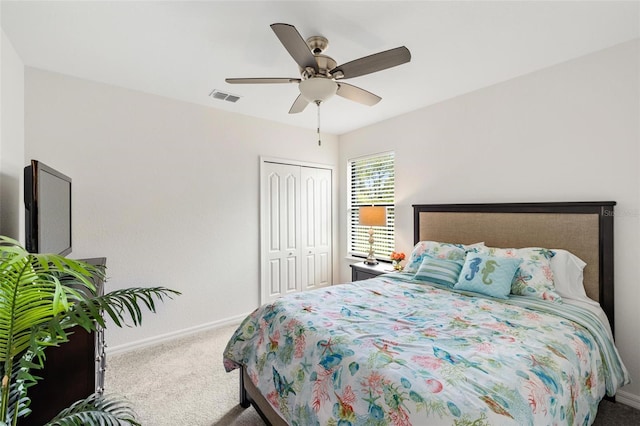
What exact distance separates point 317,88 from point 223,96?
5.09 feet

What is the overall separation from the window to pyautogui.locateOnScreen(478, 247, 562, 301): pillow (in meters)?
1.73

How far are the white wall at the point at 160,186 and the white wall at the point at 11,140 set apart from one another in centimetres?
17

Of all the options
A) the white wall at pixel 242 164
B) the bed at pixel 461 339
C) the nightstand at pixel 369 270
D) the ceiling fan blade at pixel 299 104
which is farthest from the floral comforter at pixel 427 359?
the ceiling fan blade at pixel 299 104

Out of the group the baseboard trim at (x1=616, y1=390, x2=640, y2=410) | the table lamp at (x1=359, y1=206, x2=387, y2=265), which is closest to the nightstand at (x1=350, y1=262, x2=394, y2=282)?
the table lamp at (x1=359, y1=206, x2=387, y2=265)

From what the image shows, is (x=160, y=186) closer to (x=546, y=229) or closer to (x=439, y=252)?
(x=439, y=252)

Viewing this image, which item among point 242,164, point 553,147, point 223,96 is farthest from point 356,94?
point 242,164

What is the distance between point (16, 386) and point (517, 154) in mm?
3448

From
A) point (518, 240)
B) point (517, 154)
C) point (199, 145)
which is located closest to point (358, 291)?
point (518, 240)

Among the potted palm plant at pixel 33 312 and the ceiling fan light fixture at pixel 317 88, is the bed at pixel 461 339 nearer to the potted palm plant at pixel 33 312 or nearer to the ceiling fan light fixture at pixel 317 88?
the potted palm plant at pixel 33 312

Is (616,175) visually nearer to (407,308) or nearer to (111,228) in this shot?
(407,308)

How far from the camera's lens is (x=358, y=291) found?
237cm

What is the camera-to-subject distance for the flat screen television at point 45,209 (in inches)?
59.8

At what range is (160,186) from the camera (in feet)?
10.1

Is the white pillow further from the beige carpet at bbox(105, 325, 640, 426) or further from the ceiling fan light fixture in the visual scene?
the ceiling fan light fixture
